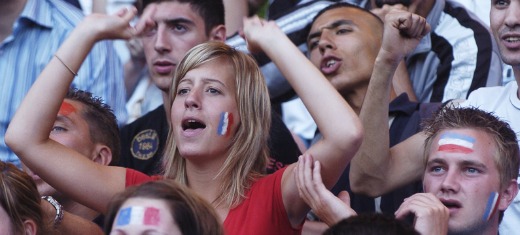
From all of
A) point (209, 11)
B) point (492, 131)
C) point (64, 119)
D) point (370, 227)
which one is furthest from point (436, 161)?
point (209, 11)

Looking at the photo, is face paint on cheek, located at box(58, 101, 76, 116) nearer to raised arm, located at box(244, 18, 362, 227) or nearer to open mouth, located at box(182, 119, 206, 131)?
open mouth, located at box(182, 119, 206, 131)

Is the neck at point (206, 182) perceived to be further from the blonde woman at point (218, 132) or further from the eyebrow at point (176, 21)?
the eyebrow at point (176, 21)

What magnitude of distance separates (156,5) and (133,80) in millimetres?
804

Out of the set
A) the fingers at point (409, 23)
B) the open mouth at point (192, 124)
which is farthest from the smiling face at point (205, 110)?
the fingers at point (409, 23)

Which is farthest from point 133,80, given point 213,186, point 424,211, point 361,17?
point 424,211

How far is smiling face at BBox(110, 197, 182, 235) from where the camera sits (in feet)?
10.7

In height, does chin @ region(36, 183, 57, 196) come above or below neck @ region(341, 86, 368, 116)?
below

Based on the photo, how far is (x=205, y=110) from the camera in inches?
158

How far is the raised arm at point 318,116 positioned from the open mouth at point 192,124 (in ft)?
1.18

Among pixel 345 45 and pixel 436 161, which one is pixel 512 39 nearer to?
pixel 436 161

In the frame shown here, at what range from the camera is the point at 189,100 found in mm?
4004

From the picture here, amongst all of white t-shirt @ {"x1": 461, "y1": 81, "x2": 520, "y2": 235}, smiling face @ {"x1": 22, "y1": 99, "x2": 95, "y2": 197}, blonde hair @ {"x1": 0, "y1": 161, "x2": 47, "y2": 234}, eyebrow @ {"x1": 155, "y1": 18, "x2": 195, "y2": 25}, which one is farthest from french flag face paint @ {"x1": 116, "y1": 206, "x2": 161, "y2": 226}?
eyebrow @ {"x1": 155, "y1": 18, "x2": 195, "y2": 25}

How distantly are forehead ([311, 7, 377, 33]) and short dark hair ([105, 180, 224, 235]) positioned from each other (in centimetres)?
236

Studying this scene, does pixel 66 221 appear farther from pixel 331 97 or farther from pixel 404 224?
pixel 404 224
